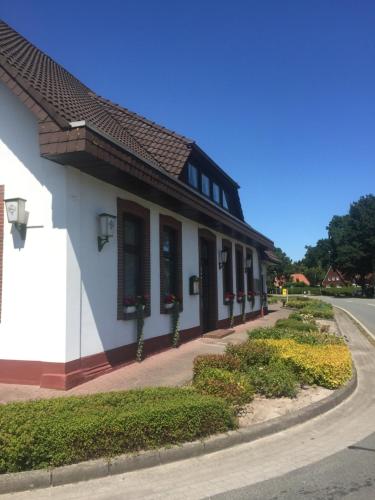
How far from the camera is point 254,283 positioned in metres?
21.9

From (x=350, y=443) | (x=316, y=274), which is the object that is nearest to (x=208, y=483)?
(x=350, y=443)

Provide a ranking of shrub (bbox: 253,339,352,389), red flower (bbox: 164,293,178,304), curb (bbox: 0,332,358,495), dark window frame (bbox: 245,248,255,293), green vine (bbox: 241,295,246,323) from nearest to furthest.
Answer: curb (bbox: 0,332,358,495)
shrub (bbox: 253,339,352,389)
red flower (bbox: 164,293,178,304)
green vine (bbox: 241,295,246,323)
dark window frame (bbox: 245,248,255,293)

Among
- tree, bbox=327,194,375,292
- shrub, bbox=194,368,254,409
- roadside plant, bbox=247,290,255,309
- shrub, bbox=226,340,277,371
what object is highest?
tree, bbox=327,194,375,292

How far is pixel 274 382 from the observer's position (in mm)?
7137

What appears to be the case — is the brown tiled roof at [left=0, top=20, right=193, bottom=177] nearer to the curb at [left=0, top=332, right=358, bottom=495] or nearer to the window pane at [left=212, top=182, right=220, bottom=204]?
the window pane at [left=212, top=182, right=220, bottom=204]

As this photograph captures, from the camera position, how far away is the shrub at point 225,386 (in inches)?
252

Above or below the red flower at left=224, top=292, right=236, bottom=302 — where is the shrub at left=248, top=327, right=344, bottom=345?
below

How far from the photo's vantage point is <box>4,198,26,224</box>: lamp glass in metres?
7.52

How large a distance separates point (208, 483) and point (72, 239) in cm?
450

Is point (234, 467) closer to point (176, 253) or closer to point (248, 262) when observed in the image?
point (176, 253)

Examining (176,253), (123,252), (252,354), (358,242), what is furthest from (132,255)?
(358,242)

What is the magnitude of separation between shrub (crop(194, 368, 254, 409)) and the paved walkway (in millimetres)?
776

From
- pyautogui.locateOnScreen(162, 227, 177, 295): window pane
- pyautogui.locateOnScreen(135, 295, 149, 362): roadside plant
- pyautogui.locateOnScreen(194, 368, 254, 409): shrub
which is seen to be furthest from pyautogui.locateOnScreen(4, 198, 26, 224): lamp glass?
pyautogui.locateOnScreen(162, 227, 177, 295): window pane

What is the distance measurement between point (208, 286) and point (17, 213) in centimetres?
880
